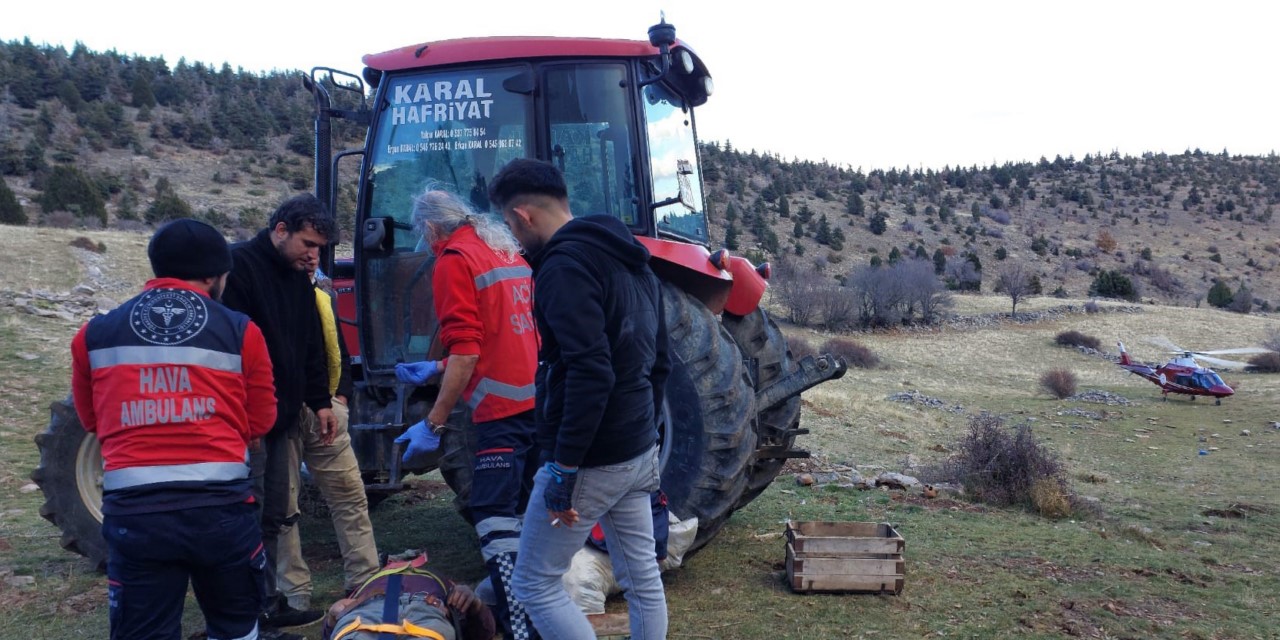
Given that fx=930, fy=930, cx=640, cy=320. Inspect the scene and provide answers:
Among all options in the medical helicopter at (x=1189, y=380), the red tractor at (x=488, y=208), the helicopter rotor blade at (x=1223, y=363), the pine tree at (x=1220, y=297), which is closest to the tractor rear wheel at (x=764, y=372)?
the red tractor at (x=488, y=208)

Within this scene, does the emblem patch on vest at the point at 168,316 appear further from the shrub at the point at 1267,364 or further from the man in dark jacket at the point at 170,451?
the shrub at the point at 1267,364

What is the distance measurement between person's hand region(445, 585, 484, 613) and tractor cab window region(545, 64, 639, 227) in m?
2.23

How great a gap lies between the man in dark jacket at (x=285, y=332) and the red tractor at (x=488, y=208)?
572 mm

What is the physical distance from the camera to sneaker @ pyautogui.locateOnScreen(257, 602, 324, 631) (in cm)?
443

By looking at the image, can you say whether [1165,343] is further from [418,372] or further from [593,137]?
[418,372]

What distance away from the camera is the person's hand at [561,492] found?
3012mm

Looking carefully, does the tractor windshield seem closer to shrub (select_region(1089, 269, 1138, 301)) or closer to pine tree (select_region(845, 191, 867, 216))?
shrub (select_region(1089, 269, 1138, 301))

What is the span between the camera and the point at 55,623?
4492 millimetres

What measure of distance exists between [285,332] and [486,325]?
1.03 meters

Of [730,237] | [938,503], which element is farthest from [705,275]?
[730,237]

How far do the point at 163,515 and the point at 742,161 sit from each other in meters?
62.4

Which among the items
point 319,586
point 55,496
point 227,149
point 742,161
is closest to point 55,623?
point 55,496

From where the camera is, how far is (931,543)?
614 cm

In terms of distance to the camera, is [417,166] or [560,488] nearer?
[560,488]
